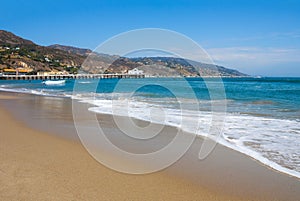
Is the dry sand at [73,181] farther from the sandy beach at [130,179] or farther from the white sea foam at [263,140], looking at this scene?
the white sea foam at [263,140]

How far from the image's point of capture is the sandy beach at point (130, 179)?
4074mm

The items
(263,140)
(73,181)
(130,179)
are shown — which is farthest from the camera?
(263,140)

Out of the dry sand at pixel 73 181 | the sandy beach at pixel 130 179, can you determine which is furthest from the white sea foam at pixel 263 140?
the dry sand at pixel 73 181

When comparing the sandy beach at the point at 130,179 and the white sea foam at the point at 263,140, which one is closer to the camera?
the sandy beach at the point at 130,179

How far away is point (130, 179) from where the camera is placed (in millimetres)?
4719

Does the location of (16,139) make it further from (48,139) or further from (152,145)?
(152,145)

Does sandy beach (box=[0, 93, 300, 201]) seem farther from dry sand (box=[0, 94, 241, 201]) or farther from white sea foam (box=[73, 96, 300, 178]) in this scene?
white sea foam (box=[73, 96, 300, 178])

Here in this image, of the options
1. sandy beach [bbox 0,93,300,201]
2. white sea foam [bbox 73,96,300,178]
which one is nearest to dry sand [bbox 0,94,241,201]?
sandy beach [bbox 0,93,300,201]

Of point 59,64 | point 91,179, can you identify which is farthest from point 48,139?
point 59,64

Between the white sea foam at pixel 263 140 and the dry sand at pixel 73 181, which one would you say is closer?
the dry sand at pixel 73 181

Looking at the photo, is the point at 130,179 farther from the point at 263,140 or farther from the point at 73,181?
the point at 263,140

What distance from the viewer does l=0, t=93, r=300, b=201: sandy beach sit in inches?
160

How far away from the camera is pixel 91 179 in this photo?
460 centimetres

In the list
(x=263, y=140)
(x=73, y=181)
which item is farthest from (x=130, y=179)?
(x=263, y=140)
